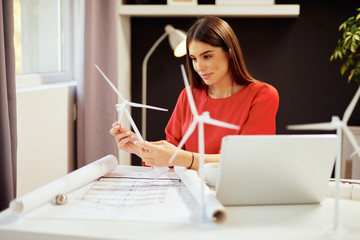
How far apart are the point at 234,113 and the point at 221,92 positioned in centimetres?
14

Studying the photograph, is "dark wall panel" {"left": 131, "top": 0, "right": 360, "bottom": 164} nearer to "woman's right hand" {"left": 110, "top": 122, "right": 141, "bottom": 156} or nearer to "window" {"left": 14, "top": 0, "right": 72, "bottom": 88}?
"window" {"left": 14, "top": 0, "right": 72, "bottom": 88}

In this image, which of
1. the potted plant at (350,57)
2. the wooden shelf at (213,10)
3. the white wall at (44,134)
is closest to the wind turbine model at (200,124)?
the white wall at (44,134)

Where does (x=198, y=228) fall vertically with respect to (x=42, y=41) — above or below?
below

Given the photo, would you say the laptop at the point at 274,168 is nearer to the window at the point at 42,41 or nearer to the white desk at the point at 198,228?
the white desk at the point at 198,228

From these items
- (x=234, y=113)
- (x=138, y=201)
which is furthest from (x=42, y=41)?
(x=138, y=201)

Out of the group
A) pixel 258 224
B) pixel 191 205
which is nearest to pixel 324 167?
pixel 258 224

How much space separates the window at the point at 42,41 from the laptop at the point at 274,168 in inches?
55.0

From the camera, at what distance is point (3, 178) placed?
5.39 feet

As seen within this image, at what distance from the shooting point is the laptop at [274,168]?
112 centimetres

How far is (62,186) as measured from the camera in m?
1.28

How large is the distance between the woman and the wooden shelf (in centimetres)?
115

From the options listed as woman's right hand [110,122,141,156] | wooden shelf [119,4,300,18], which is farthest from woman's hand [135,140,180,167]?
wooden shelf [119,4,300,18]

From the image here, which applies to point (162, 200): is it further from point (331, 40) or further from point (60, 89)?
point (331, 40)

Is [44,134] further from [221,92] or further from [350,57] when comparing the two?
[350,57]
